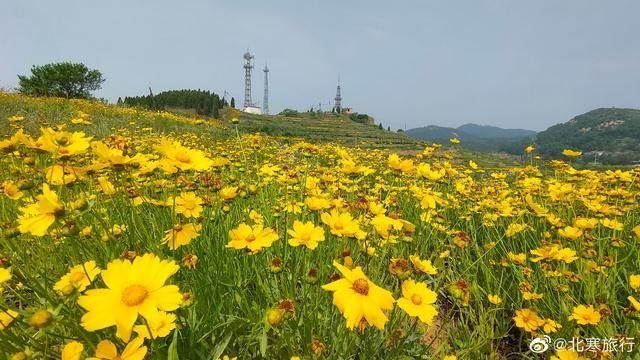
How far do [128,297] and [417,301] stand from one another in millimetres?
831

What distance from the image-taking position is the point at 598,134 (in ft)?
385

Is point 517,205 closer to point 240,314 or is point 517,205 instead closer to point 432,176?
point 432,176

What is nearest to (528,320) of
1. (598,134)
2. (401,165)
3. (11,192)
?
(401,165)

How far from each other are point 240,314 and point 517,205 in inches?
100

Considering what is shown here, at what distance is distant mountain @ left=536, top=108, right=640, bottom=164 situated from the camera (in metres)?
97.1

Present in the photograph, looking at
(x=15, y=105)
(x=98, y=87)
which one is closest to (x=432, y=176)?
(x=15, y=105)

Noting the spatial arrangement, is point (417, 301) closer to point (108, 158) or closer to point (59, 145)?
point (108, 158)

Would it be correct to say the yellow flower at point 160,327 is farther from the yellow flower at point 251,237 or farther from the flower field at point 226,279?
the yellow flower at point 251,237

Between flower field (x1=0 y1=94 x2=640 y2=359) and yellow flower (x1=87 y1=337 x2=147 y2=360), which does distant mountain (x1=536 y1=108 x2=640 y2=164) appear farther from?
yellow flower (x1=87 y1=337 x2=147 y2=360)

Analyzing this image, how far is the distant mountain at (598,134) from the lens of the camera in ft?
319

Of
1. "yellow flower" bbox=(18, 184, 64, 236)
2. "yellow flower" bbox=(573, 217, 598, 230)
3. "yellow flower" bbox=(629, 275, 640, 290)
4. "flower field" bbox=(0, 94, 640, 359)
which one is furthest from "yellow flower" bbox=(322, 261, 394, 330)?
"yellow flower" bbox=(573, 217, 598, 230)

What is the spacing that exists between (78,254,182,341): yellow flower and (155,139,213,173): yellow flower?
1.45ft

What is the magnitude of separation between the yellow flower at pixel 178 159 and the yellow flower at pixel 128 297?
0.44 metres

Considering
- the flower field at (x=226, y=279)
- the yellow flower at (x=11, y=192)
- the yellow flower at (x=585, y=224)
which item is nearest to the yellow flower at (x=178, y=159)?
the flower field at (x=226, y=279)
